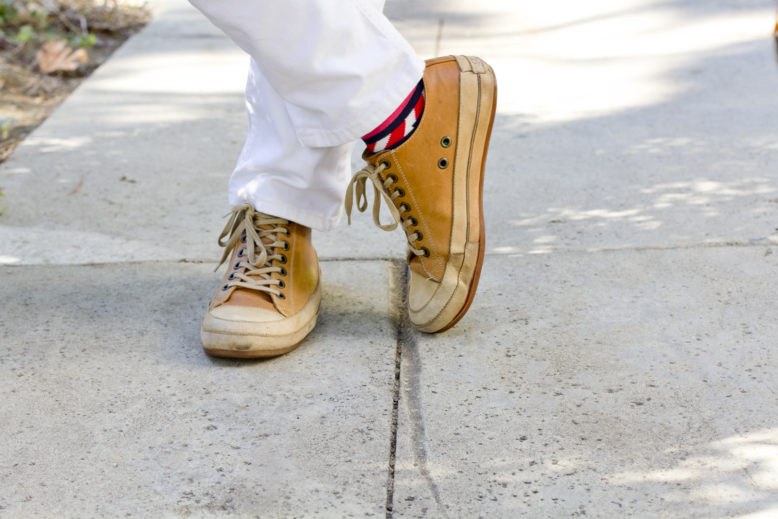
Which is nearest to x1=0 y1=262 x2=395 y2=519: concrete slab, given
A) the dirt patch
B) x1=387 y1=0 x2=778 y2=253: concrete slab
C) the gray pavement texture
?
the gray pavement texture

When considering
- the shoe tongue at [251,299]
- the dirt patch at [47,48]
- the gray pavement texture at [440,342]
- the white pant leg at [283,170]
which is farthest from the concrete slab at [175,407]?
the dirt patch at [47,48]

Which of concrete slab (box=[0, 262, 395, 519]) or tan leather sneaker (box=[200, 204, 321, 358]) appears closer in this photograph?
concrete slab (box=[0, 262, 395, 519])

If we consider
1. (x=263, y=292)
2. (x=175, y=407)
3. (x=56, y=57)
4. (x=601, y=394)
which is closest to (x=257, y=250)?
(x=263, y=292)

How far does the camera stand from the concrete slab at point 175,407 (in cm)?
139

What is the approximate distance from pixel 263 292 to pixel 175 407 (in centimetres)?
32

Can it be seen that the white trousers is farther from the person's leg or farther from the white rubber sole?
the white rubber sole

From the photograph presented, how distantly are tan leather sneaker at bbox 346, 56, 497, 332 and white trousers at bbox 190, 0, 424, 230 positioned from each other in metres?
0.10

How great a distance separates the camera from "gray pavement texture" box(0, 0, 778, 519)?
140cm

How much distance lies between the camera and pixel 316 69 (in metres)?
1.57

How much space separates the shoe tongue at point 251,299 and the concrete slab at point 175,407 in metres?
0.11

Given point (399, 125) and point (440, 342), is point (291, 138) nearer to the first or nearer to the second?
point (399, 125)

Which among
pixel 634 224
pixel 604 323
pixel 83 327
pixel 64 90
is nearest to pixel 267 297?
pixel 83 327

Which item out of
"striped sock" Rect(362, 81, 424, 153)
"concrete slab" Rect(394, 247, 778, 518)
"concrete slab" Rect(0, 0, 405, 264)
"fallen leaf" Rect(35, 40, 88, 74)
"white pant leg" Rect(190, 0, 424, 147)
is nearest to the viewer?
"concrete slab" Rect(394, 247, 778, 518)

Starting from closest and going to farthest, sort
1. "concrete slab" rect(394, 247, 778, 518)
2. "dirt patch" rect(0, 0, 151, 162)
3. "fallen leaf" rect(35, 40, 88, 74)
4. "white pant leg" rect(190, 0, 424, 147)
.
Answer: "concrete slab" rect(394, 247, 778, 518) < "white pant leg" rect(190, 0, 424, 147) < "dirt patch" rect(0, 0, 151, 162) < "fallen leaf" rect(35, 40, 88, 74)
